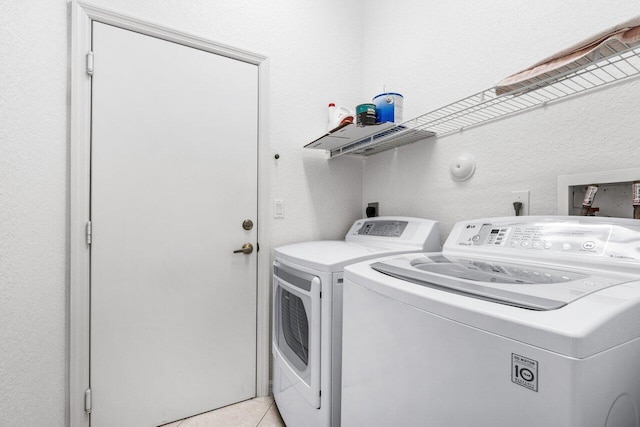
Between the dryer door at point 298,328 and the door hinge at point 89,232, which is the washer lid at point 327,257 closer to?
the dryer door at point 298,328

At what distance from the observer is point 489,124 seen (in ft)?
4.46

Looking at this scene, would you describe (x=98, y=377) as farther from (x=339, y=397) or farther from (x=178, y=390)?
(x=339, y=397)

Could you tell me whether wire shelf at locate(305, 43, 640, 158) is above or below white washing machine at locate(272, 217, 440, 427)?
above

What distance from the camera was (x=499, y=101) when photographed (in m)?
1.18

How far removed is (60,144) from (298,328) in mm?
1343

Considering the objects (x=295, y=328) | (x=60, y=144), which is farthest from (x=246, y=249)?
(x=60, y=144)

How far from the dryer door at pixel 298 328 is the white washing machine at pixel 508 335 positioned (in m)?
0.22

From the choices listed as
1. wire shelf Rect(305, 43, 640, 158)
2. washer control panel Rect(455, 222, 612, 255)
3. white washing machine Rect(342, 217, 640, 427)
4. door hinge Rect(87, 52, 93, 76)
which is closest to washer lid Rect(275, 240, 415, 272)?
white washing machine Rect(342, 217, 640, 427)

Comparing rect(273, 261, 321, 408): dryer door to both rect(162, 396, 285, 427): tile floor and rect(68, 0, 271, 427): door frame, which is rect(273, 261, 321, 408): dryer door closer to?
rect(162, 396, 285, 427): tile floor

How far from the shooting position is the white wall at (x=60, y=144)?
943 millimetres

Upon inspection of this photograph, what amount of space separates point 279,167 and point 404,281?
50.1 inches

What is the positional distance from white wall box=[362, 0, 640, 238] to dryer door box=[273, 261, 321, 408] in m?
0.84

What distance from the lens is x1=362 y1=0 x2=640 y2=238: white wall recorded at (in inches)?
40.8

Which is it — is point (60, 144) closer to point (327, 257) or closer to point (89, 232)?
point (89, 232)
